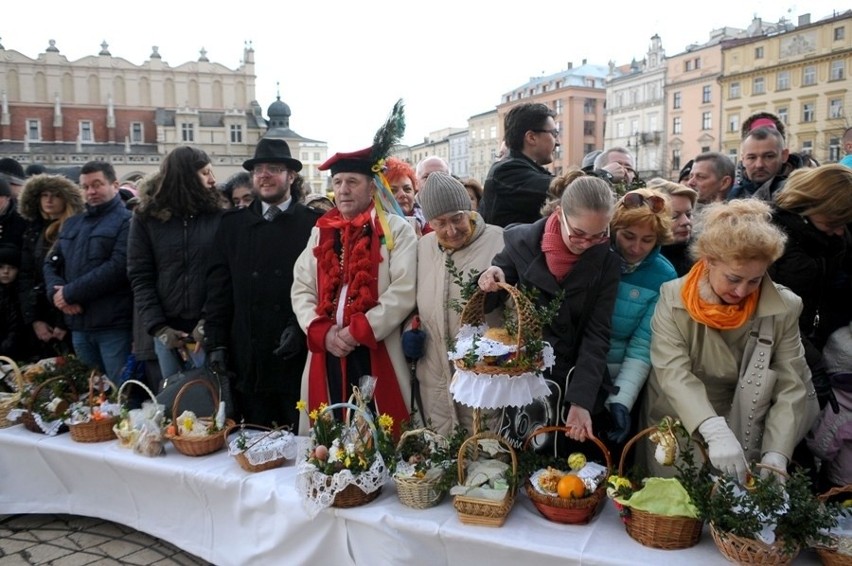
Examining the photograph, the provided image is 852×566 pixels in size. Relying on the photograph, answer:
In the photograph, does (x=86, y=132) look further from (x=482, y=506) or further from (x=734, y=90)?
(x=482, y=506)

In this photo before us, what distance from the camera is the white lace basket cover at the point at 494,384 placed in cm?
230

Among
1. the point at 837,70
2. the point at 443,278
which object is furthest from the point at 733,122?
the point at 443,278

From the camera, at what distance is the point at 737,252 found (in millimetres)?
2174

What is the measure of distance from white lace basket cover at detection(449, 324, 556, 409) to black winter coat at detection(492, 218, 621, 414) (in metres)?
0.18

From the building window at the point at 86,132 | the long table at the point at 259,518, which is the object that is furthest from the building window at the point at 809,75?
the building window at the point at 86,132

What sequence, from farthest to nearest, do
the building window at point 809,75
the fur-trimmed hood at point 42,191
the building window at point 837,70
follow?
the building window at point 809,75
the building window at point 837,70
the fur-trimmed hood at point 42,191

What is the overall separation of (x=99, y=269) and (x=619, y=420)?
348 centimetres

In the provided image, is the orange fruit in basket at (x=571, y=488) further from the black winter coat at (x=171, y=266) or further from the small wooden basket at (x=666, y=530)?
the black winter coat at (x=171, y=266)

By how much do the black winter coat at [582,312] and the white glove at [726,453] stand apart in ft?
1.48

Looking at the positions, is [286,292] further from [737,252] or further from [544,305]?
[737,252]

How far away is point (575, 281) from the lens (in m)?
2.54

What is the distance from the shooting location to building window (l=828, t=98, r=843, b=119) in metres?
37.6

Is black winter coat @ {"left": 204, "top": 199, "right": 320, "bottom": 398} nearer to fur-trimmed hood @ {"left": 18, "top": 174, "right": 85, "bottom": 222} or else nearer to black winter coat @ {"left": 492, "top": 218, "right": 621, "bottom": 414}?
black winter coat @ {"left": 492, "top": 218, "right": 621, "bottom": 414}

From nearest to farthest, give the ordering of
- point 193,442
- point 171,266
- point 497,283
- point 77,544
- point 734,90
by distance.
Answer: point 497,283
point 193,442
point 77,544
point 171,266
point 734,90
